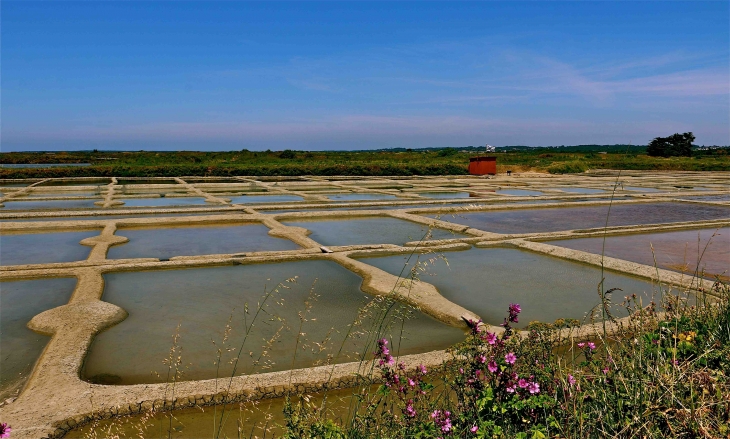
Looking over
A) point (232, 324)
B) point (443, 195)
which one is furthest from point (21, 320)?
point (443, 195)

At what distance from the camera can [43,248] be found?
7.27m

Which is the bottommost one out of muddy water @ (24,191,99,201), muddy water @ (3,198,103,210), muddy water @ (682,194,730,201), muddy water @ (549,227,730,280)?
muddy water @ (549,227,730,280)

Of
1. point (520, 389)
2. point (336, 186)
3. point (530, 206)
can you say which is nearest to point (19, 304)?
point (520, 389)

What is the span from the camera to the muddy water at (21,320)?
3266mm

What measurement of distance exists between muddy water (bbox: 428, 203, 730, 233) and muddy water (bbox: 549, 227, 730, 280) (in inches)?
43.2

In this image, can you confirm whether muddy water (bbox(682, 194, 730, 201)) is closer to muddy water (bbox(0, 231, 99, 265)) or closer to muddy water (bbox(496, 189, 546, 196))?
muddy water (bbox(496, 189, 546, 196))

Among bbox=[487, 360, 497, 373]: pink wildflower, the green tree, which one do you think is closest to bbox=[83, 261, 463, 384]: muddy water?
bbox=[487, 360, 497, 373]: pink wildflower

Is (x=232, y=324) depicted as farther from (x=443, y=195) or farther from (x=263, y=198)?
(x=443, y=195)

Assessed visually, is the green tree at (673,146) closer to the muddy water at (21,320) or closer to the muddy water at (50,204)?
the muddy water at (50,204)

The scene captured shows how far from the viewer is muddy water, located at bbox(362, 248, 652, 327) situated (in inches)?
182

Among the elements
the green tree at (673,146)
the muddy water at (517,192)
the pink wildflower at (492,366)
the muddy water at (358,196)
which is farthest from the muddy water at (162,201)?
the green tree at (673,146)

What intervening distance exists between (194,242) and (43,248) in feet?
6.60

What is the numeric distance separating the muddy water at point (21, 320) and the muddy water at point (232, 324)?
38cm

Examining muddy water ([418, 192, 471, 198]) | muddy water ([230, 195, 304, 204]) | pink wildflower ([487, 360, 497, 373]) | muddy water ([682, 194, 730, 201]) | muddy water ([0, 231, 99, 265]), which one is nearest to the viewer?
pink wildflower ([487, 360, 497, 373])
